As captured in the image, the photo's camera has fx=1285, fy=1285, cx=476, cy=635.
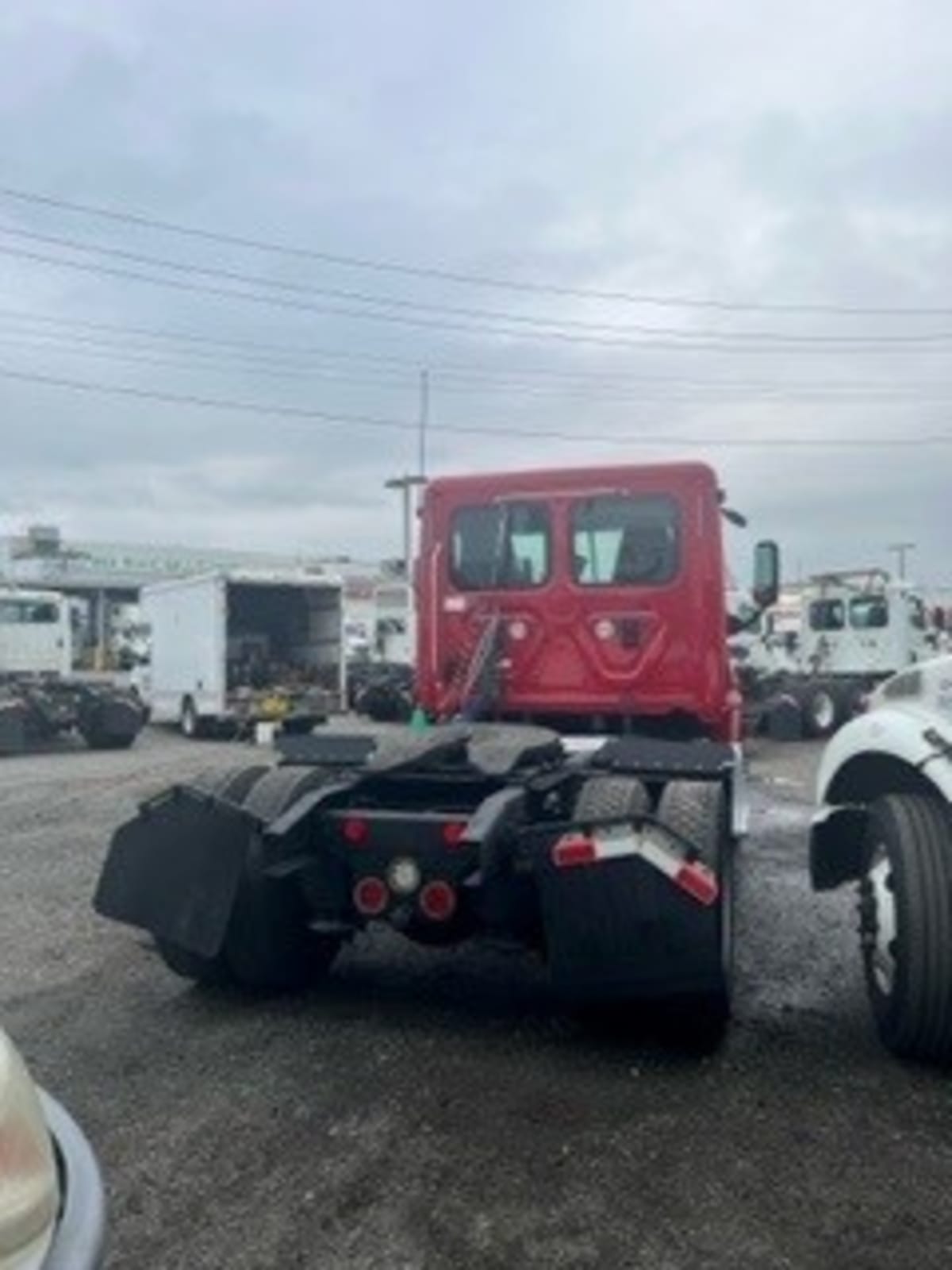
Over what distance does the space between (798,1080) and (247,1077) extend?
6.65 ft

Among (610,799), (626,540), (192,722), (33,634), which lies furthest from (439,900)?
(33,634)

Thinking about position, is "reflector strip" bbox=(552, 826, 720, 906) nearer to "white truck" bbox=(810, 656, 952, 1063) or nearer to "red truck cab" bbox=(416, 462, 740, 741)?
"white truck" bbox=(810, 656, 952, 1063)

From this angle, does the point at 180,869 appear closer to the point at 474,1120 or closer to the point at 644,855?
the point at 474,1120

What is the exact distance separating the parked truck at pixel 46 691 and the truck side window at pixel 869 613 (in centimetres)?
1334

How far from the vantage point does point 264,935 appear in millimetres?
5445

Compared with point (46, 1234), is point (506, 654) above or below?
above

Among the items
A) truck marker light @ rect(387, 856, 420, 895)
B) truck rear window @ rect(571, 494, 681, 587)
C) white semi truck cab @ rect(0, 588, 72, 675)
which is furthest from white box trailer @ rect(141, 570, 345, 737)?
truck marker light @ rect(387, 856, 420, 895)

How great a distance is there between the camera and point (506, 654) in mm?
7926

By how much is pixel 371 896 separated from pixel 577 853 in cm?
98

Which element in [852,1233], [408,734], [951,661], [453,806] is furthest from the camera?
[408,734]

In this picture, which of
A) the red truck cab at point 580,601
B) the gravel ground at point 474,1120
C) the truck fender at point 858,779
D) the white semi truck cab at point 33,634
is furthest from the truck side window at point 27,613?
the truck fender at point 858,779

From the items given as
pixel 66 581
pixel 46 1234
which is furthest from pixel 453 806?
pixel 66 581

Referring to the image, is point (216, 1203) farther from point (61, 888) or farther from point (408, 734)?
point (61, 888)

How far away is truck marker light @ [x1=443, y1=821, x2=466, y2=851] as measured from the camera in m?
4.92
